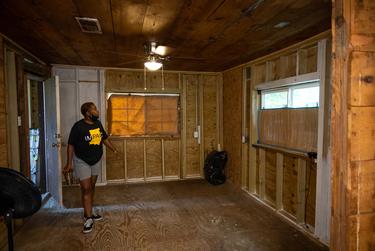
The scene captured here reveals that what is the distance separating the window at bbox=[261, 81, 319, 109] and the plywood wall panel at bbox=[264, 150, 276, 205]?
731mm

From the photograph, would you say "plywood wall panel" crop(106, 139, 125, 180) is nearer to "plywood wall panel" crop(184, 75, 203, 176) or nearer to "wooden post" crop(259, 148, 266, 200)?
"plywood wall panel" crop(184, 75, 203, 176)

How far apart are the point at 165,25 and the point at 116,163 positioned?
3.16 metres

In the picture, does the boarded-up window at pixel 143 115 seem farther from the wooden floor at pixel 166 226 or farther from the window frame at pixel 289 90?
the window frame at pixel 289 90

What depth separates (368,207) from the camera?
4.11 feet

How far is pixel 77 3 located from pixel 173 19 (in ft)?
2.61

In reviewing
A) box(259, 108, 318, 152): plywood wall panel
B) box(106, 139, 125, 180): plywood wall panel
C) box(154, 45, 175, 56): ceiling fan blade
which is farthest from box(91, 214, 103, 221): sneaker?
box(259, 108, 318, 152): plywood wall panel

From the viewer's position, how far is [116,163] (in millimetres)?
4691

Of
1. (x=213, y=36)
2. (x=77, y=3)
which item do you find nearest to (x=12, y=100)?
(x=77, y=3)

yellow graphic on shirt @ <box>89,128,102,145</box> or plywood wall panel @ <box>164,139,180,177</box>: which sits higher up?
yellow graphic on shirt @ <box>89,128,102,145</box>

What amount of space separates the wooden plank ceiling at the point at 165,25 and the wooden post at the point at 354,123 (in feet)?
2.36

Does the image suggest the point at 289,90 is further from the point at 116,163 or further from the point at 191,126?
the point at 116,163

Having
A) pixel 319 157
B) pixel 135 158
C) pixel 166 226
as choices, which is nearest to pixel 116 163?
pixel 135 158

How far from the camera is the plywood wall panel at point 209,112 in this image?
16.6 feet

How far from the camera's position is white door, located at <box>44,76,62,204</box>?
3.43 meters
